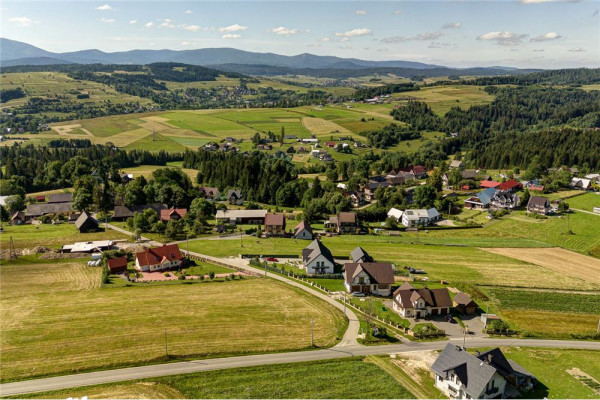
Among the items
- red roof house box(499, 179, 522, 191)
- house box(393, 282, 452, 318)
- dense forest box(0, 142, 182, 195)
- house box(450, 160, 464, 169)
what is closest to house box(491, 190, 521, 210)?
red roof house box(499, 179, 522, 191)

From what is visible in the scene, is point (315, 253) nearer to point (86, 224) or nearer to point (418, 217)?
point (418, 217)

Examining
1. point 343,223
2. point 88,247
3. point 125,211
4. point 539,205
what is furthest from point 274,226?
point 539,205

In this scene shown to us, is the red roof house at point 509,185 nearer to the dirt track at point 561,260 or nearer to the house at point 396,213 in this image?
the house at point 396,213

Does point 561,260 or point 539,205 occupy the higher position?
point 539,205

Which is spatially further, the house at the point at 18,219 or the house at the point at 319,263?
the house at the point at 18,219

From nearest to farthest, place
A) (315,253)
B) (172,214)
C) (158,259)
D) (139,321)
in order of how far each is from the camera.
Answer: (139,321)
(315,253)
(158,259)
(172,214)

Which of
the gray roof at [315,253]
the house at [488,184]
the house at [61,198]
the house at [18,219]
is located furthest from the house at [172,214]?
the house at [488,184]
